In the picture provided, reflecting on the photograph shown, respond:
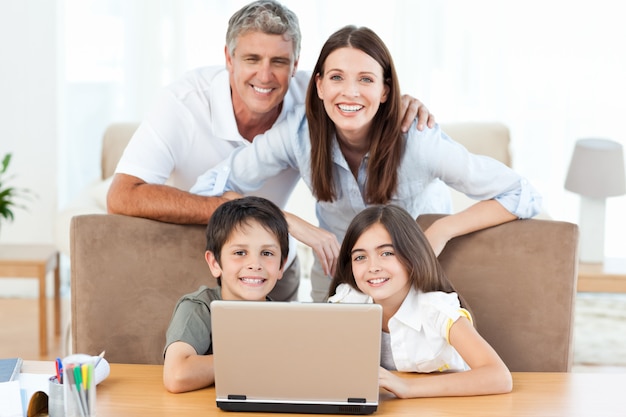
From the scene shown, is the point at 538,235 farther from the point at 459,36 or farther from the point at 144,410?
the point at 459,36

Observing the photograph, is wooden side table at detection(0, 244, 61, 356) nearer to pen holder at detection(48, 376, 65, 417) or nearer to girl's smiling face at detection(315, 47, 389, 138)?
girl's smiling face at detection(315, 47, 389, 138)

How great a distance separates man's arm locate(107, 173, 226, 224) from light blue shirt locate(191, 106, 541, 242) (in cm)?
9

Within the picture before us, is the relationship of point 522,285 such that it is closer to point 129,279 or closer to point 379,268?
point 379,268

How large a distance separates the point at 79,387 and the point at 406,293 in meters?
0.84

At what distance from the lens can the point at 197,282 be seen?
2330 millimetres

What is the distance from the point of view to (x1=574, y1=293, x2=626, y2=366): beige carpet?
153 inches

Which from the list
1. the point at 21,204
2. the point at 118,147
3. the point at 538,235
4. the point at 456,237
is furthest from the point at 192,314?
the point at 21,204

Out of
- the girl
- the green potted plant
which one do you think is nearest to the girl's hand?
the girl

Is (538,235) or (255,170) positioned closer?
(538,235)

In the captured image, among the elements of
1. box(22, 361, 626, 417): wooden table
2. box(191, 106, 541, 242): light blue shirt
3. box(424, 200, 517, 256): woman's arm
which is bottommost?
box(22, 361, 626, 417): wooden table

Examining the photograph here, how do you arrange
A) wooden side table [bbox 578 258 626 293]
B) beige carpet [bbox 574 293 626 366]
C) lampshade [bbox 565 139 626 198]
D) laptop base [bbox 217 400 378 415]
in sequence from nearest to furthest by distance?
laptop base [bbox 217 400 378 415], wooden side table [bbox 578 258 626 293], lampshade [bbox 565 139 626 198], beige carpet [bbox 574 293 626 366]

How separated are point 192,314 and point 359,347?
519 mm

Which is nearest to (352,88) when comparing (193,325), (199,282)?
(199,282)

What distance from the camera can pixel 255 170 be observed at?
2.49 metres
